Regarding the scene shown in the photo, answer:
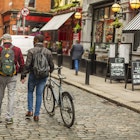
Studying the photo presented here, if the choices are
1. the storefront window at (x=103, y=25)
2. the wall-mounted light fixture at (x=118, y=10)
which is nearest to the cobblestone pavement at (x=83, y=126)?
the wall-mounted light fixture at (x=118, y=10)

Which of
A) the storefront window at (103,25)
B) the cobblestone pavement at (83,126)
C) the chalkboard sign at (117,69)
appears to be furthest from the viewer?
the storefront window at (103,25)

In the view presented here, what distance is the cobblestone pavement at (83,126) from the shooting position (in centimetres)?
634

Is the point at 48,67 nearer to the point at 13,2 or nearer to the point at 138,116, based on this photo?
the point at 138,116

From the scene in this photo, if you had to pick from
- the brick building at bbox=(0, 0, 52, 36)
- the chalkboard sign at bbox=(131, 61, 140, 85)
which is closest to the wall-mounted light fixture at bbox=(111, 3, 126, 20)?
the chalkboard sign at bbox=(131, 61, 140, 85)

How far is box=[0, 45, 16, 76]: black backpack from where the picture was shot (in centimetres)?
690

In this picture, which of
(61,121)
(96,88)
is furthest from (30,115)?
(96,88)

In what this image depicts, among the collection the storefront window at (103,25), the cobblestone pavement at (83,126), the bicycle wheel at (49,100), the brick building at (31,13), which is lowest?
the cobblestone pavement at (83,126)

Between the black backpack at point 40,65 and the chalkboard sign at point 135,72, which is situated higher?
the black backpack at point 40,65

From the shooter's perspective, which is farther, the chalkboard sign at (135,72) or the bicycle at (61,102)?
the chalkboard sign at (135,72)

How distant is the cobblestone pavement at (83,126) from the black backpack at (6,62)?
977 millimetres

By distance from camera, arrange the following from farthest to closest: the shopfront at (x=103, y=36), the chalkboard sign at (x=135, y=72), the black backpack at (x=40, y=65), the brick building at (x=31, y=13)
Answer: the brick building at (x=31, y=13), the shopfront at (x=103, y=36), the chalkboard sign at (x=135, y=72), the black backpack at (x=40, y=65)

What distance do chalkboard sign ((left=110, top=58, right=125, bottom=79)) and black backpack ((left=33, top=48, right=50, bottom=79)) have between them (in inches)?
305

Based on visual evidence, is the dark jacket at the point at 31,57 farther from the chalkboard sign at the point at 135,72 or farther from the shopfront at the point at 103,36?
the shopfront at the point at 103,36

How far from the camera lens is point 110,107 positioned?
9.66 m
